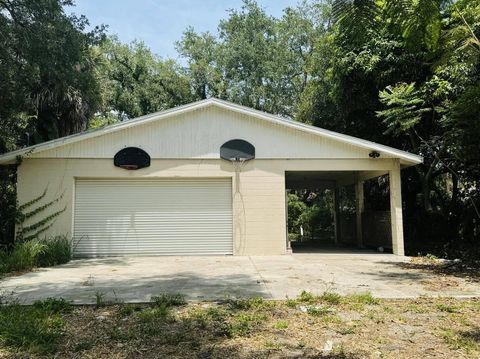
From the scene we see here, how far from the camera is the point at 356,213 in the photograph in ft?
59.9

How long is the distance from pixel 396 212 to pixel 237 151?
512cm

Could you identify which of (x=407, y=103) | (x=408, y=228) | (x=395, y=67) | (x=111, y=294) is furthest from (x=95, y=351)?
(x=408, y=228)

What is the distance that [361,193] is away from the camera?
698 inches

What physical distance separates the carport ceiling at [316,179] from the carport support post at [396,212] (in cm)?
339

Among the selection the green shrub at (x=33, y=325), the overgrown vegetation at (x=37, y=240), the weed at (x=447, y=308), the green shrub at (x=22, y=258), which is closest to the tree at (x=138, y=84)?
the overgrown vegetation at (x=37, y=240)

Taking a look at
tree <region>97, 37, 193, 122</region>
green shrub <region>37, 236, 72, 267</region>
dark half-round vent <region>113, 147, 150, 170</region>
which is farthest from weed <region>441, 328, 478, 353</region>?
tree <region>97, 37, 193, 122</region>

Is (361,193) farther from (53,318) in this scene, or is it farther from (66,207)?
(53,318)

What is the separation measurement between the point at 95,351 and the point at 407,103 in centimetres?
1144

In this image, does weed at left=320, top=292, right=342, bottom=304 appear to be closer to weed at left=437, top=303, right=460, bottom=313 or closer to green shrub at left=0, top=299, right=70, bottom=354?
weed at left=437, top=303, right=460, bottom=313

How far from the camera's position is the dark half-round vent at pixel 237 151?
45.4ft

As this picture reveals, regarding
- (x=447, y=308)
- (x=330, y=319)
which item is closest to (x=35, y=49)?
Result: (x=330, y=319)

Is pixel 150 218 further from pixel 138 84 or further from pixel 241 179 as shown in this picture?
pixel 138 84

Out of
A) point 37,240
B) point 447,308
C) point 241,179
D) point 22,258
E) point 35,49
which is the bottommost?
point 447,308

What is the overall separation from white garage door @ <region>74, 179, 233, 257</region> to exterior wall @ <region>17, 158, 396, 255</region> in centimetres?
30
